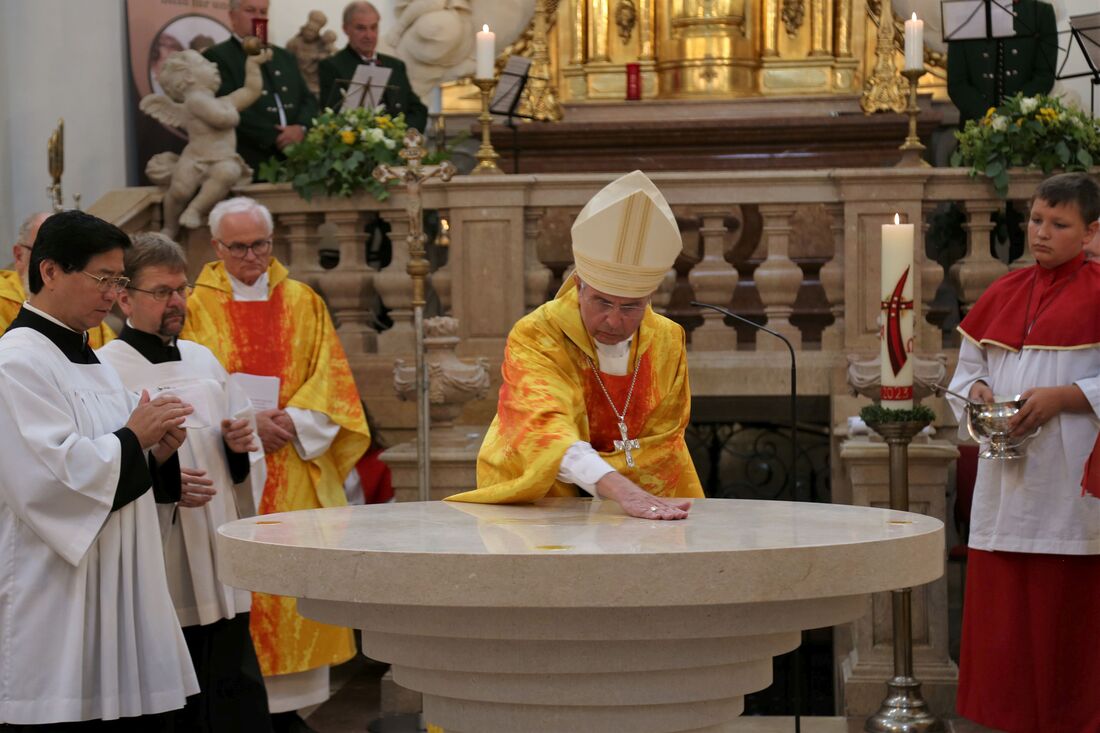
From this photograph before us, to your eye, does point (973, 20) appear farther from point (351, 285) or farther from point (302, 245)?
point (302, 245)

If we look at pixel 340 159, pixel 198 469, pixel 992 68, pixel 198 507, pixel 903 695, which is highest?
pixel 992 68

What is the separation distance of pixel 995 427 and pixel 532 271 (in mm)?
2792

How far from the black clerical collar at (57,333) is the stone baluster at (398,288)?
339 cm

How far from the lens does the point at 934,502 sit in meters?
5.99

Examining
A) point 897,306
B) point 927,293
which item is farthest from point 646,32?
point 897,306

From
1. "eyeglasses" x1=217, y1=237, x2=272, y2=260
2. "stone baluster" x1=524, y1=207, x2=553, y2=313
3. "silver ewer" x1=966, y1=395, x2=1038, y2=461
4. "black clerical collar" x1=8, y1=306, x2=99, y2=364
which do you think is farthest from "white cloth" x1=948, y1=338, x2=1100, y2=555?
"black clerical collar" x1=8, y1=306, x2=99, y2=364

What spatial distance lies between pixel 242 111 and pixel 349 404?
9.85 feet

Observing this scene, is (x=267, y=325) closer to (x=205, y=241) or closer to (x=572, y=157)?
(x=205, y=241)

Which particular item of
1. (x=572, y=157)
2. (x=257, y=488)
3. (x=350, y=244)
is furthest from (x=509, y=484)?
(x=572, y=157)

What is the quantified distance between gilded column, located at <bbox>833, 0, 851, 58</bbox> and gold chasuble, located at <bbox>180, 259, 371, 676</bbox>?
17.7 feet

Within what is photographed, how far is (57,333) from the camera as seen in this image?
386 centimetres

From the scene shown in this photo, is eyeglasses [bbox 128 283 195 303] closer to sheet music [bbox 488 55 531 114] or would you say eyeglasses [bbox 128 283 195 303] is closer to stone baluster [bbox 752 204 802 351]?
stone baluster [bbox 752 204 802 351]

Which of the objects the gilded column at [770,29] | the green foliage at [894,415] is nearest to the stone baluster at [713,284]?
the green foliage at [894,415]

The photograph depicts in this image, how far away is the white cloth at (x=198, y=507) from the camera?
4.73 meters
